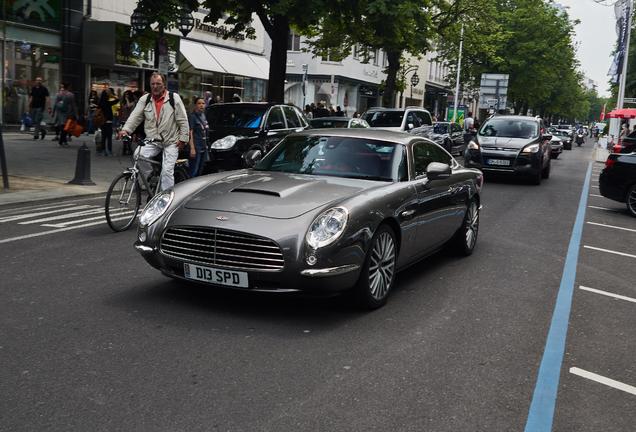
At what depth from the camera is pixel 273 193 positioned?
5.57 m

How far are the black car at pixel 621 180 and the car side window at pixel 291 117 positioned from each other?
6.61 metres

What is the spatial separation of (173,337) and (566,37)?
56.8m

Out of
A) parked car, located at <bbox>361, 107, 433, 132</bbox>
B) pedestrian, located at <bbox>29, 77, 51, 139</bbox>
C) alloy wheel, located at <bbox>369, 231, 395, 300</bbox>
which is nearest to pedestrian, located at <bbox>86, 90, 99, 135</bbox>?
pedestrian, located at <bbox>29, 77, 51, 139</bbox>

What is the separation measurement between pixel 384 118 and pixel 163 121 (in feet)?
46.8

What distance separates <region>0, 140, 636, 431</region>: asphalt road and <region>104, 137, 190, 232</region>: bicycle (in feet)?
3.46

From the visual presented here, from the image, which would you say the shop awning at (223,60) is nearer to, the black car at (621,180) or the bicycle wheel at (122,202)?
the black car at (621,180)

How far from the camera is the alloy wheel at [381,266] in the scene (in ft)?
18.1

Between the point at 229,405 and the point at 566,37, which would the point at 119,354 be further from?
the point at 566,37

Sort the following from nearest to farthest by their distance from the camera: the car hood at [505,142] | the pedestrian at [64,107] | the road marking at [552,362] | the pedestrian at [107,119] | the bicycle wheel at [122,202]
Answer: the road marking at [552,362], the bicycle wheel at [122,202], the car hood at [505,142], the pedestrian at [107,119], the pedestrian at [64,107]

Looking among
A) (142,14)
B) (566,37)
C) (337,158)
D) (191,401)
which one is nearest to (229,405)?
(191,401)

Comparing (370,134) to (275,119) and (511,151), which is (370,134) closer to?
(275,119)

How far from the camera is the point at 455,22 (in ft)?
112

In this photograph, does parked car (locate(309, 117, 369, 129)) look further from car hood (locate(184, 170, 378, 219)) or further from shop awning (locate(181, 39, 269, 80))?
shop awning (locate(181, 39, 269, 80))

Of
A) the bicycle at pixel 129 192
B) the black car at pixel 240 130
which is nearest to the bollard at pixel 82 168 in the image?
the black car at pixel 240 130
